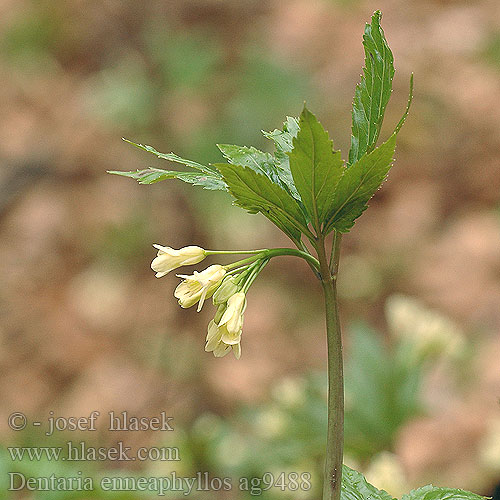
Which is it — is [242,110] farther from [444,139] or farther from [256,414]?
[256,414]

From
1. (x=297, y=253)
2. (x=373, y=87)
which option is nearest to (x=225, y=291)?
(x=297, y=253)

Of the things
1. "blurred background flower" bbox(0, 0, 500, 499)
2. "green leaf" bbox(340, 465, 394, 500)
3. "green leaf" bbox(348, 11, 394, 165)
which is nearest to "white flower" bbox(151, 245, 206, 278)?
"green leaf" bbox(348, 11, 394, 165)

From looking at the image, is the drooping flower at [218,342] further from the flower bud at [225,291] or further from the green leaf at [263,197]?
the green leaf at [263,197]

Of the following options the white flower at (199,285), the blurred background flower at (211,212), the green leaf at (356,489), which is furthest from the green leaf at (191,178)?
the blurred background flower at (211,212)

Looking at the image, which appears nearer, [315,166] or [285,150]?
[315,166]

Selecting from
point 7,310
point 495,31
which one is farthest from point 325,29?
point 7,310

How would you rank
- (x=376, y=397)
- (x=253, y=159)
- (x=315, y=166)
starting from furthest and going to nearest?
(x=376, y=397), (x=253, y=159), (x=315, y=166)

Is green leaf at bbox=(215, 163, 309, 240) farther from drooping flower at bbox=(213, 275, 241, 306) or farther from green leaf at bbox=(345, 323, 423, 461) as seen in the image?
green leaf at bbox=(345, 323, 423, 461)

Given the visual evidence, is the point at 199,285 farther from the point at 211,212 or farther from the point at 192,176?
the point at 211,212
